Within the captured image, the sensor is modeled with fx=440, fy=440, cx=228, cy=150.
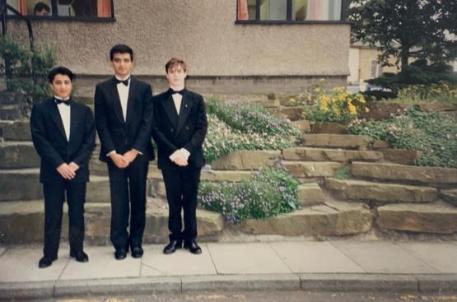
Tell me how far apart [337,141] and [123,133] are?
12.9ft

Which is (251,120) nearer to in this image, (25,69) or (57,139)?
(57,139)

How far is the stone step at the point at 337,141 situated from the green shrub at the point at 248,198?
141 cm

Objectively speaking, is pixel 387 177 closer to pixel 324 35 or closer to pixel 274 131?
pixel 274 131

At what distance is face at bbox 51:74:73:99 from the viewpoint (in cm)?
471

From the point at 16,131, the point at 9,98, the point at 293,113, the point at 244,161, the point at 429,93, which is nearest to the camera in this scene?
the point at 16,131

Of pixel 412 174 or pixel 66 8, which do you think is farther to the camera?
pixel 66 8

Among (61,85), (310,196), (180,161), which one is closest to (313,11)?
(310,196)

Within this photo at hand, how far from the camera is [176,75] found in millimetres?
4980

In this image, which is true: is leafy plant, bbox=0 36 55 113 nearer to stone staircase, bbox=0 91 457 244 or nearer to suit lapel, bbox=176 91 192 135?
stone staircase, bbox=0 91 457 244

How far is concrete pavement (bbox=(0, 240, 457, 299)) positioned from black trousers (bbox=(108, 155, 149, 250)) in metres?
0.29

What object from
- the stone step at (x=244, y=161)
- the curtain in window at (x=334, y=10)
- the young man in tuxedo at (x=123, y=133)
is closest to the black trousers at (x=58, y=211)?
the young man in tuxedo at (x=123, y=133)

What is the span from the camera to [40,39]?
9586 mm

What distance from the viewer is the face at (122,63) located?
4.78 metres

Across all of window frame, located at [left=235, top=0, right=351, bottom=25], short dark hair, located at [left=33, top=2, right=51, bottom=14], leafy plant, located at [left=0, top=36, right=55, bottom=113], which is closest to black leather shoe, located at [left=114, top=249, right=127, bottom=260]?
leafy plant, located at [left=0, top=36, right=55, bottom=113]
